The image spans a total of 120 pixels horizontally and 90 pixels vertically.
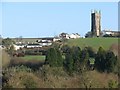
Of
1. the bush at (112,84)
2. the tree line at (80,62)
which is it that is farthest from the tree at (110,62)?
the bush at (112,84)

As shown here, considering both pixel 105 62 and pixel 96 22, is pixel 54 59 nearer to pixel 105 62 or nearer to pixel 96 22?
pixel 105 62

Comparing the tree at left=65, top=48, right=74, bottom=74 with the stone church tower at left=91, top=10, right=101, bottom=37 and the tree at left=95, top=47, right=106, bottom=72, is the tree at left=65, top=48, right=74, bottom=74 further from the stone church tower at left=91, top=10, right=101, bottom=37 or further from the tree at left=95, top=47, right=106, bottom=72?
the stone church tower at left=91, top=10, right=101, bottom=37

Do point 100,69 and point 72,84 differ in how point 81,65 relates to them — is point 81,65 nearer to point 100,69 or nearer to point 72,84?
point 100,69

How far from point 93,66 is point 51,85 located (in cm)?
718

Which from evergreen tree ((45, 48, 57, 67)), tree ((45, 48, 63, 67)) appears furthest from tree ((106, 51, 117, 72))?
evergreen tree ((45, 48, 57, 67))

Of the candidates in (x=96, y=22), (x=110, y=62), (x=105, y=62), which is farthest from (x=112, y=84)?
(x=96, y=22)

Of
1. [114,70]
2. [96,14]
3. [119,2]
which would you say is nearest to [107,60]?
[114,70]

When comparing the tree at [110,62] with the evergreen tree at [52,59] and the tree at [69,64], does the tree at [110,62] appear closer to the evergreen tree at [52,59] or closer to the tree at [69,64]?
the tree at [69,64]

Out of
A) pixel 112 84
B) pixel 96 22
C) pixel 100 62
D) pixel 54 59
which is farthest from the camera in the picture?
pixel 96 22

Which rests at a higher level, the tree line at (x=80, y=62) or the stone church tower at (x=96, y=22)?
the stone church tower at (x=96, y=22)

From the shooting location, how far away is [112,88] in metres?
12.2

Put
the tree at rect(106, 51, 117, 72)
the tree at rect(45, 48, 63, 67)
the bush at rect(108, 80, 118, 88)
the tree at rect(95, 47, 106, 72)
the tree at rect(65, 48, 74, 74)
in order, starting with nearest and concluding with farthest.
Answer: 1. the bush at rect(108, 80, 118, 88)
2. the tree at rect(106, 51, 117, 72)
3. the tree at rect(65, 48, 74, 74)
4. the tree at rect(45, 48, 63, 67)
5. the tree at rect(95, 47, 106, 72)

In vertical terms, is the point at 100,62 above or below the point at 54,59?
below

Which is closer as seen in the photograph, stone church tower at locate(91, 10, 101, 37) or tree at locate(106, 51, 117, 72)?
tree at locate(106, 51, 117, 72)
